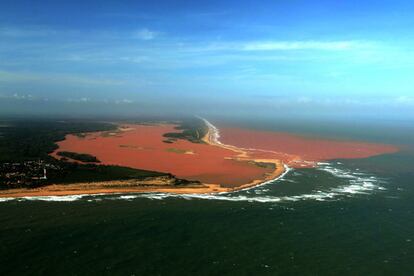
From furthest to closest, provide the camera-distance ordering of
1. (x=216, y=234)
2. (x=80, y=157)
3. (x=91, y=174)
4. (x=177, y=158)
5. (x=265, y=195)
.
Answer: (x=177, y=158), (x=80, y=157), (x=91, y=174), (x=265, y=195), (x=216, y=234)

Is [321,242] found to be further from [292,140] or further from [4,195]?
[292,140]

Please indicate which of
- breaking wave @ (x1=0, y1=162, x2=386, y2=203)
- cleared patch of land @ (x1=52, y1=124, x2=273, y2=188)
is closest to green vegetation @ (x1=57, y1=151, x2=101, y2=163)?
cleared patch of land @ (x1=52, y1=124, x2=273, y2=188)

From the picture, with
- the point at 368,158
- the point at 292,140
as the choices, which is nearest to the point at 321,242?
the point at 368,158

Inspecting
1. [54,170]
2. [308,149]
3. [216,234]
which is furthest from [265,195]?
[308,149]

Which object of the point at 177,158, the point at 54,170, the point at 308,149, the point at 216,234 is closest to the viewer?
the point at 216,234

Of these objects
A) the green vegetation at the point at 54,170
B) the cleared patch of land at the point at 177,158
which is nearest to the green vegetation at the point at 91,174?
the green vegetation at the point at 54,170

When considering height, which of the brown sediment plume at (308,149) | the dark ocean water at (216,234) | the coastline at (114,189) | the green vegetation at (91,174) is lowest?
the dark ocean water at (216,234)

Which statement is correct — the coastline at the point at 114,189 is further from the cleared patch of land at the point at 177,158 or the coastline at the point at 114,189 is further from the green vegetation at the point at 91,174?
the cleared patch of land at the point at 177,158

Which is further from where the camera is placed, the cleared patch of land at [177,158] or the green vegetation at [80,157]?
the green vegetation at [80,157]

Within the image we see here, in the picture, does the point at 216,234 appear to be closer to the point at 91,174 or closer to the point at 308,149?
the point at 91,174
